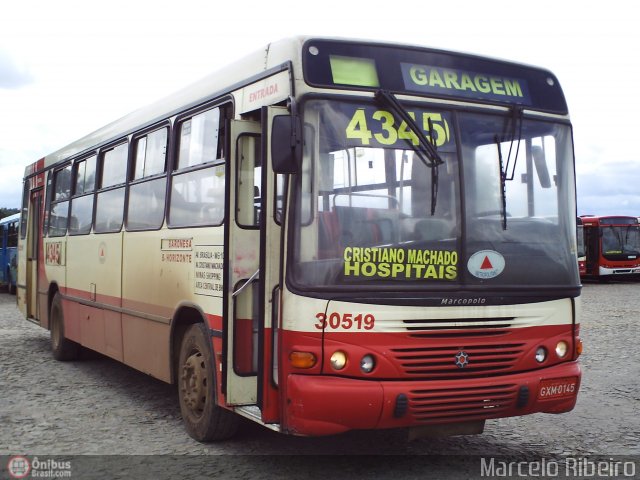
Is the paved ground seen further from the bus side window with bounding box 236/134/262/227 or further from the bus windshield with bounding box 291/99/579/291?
the bus side window with bounding box 236/134/262/227

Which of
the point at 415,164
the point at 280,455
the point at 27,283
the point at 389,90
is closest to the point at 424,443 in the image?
the point at 280,455

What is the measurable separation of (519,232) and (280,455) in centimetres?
246

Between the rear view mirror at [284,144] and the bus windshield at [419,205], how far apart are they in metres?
0.16

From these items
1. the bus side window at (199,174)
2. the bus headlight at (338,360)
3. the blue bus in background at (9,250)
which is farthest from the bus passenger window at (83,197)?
the blue bus in background at (9,250)

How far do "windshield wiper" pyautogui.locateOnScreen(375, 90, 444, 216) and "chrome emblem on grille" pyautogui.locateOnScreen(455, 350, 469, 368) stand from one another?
960 millimetres

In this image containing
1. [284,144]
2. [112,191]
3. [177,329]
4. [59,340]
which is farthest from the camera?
[59,340]

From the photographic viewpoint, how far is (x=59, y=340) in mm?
11430

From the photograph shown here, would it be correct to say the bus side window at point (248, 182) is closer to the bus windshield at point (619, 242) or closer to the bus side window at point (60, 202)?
the bus side window at point (60, 202)

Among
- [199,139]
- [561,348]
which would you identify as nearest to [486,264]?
[561,348]

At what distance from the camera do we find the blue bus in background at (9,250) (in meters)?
29.1

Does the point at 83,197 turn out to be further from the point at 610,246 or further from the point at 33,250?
the point at 610,246

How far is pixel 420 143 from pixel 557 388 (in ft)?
6.56

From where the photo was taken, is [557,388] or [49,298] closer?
[557,388]

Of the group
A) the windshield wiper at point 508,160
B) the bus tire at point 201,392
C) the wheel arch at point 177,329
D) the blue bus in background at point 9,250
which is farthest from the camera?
the blue bus in background at point 9,250
